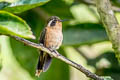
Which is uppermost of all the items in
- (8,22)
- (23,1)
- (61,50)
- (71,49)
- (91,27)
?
(8,22)

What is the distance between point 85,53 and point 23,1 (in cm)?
198

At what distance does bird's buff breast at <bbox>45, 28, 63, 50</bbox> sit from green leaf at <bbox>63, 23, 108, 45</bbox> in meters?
0.31

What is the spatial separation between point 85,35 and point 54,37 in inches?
13.8

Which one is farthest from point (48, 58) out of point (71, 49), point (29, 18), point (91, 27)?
point (71, 49)

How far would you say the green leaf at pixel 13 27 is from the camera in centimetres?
139

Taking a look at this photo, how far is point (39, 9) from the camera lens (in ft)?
12.1

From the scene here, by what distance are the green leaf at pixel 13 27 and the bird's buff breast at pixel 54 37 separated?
137 cm

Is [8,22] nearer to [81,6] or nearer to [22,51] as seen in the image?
[22,51]

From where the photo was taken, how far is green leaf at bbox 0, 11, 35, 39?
1388 millimetres

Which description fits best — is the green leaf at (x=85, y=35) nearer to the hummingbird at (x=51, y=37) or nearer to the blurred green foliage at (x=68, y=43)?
the blurred green foliage at (x=68, y=43)

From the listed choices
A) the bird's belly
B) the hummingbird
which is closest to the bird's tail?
the hummingbird

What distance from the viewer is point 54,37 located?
9.81 feet

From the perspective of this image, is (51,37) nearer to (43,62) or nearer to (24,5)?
(43,62)

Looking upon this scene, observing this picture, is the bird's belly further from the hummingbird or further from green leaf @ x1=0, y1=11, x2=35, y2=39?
green leaf @ x1=0, y1=11, x2=35, y2=39
